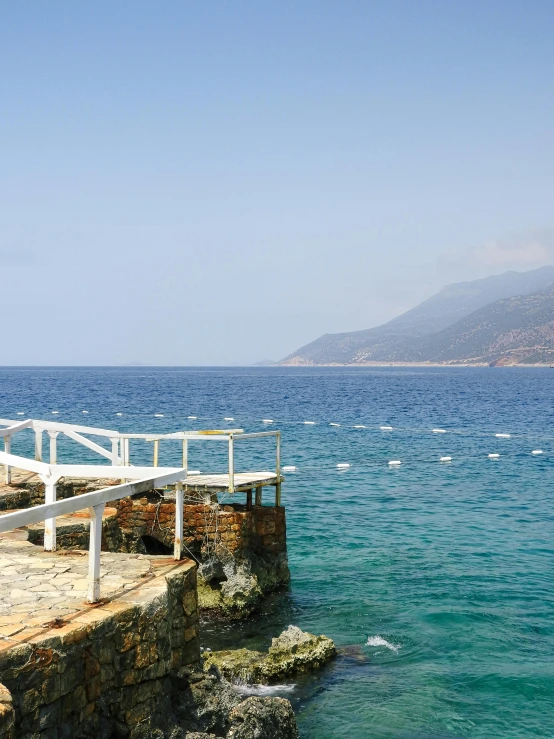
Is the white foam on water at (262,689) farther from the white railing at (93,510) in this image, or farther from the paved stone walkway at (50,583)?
the white railing at (93,510)

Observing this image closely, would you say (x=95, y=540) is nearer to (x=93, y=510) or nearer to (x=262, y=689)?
(x=93, y=510)

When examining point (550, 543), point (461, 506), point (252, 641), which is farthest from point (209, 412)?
point (252, 641)

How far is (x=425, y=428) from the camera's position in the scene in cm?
4938

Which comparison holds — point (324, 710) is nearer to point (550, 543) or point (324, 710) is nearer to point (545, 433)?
point (550, 543)

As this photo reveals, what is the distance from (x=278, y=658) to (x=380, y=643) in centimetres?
223

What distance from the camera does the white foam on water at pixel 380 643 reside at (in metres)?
13.1

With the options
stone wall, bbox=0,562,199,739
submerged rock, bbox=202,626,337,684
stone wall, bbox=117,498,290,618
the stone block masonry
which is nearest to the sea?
submerged rock, bbox=202,626,337,684

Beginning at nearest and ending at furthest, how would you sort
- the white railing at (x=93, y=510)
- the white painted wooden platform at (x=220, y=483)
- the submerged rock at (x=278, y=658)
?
the white railing at (x=93, y=510)
the submerged rock at (x=278, y=658)
the white painted wooden platform at (x=220, y=483)

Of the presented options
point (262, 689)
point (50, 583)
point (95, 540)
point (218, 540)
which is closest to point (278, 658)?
point (262, 689)

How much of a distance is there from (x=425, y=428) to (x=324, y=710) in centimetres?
3952

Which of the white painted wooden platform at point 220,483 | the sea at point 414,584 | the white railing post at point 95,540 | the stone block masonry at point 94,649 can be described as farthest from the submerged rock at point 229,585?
the white railing post at point 95,540

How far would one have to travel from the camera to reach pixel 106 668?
7.33 m

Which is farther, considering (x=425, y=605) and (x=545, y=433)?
(x=545, y=433)

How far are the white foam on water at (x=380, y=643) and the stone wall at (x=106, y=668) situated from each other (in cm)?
515
